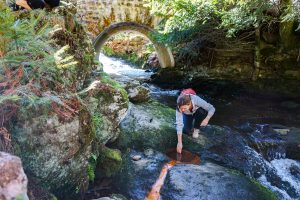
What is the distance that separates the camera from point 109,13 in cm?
1231

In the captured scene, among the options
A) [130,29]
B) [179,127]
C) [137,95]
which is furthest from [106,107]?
[130,29]

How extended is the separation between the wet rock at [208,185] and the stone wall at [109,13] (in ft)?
28.2

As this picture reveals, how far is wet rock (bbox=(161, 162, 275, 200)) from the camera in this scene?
14.8ft

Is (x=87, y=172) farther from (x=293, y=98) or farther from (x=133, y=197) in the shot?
(x=293, y=98)

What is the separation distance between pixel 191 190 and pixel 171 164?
78cm

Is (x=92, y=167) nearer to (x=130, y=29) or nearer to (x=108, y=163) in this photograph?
(x=108, y=163)

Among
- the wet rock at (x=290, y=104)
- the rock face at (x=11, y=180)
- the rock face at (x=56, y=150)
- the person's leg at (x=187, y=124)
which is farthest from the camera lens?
the wet rock at (x=290, y=104)

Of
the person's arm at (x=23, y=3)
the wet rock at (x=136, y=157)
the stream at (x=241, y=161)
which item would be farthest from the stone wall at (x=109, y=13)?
the wet rock at (x=136, y=157)

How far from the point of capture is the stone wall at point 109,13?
12.1 metres

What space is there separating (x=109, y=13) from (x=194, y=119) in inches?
298

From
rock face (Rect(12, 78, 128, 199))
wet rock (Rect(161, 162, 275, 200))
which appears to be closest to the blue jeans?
wet rock (Rect(161, 162, 275, 200))

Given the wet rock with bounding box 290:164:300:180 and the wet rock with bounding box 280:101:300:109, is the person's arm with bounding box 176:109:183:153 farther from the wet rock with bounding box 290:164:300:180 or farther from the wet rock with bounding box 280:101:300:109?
the wet rock with bounding box 280:101:300:109

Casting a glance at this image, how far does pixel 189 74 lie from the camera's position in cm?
1224

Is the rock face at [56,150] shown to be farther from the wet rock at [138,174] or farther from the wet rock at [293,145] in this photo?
the wet rock at [293,145]
